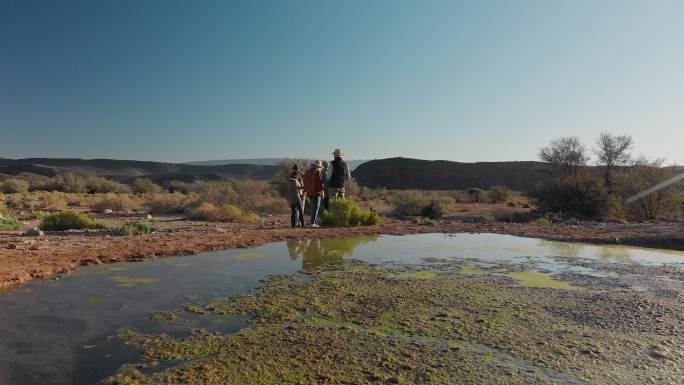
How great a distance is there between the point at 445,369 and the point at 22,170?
9055cm

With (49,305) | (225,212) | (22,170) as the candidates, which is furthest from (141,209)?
(22,170)

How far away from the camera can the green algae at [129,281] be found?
229 inches

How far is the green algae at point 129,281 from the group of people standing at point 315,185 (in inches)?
243

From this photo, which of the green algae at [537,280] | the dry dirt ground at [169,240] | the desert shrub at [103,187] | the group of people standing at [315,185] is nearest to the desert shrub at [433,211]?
the dry dirt ground at [169,240]

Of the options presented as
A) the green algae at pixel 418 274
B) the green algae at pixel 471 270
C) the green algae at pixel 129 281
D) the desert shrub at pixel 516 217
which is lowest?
the green algae at pixel 129 281

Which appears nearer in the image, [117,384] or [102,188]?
[117,384]

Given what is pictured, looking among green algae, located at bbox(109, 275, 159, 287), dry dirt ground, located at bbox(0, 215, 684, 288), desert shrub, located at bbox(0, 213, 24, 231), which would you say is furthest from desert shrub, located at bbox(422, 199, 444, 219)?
green algae, located at bbox(109, 275, 159, 287)

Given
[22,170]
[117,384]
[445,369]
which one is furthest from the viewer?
[22,170]

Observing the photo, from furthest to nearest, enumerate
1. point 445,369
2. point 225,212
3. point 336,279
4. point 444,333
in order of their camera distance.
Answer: point 225,212
point 336,279
point 444,333
point 445,369

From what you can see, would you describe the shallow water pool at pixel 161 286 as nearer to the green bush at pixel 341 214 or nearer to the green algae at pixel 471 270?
the green algae at pixel 471 270

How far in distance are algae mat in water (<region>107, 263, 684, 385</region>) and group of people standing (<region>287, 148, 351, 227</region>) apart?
21.7 feet

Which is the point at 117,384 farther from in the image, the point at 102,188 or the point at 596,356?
the point at 102,188

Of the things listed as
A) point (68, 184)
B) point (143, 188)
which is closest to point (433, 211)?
point (143, 188)

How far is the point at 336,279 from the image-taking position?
6.18m
